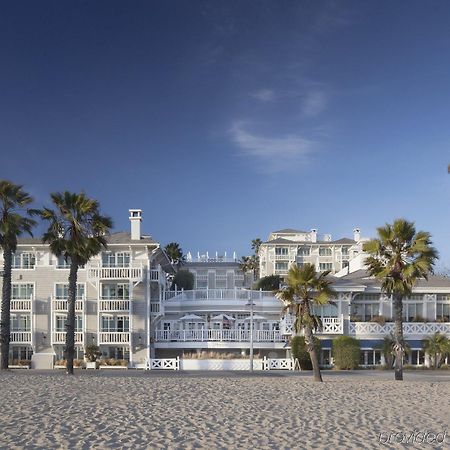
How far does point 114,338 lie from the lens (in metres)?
48.4

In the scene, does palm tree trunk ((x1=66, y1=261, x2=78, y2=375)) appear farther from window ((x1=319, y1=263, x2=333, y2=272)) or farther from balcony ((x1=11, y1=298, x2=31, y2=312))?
window ((x1=319, y1=263, x2=333, y2=272))

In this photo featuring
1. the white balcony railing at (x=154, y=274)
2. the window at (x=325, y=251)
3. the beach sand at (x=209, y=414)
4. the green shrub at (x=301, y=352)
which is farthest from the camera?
the window at (x=325, y=251)

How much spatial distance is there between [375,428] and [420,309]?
1321 inches

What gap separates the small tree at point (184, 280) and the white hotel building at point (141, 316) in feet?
134

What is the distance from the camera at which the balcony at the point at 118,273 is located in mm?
48719

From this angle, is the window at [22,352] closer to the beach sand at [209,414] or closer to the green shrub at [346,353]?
the green shrub at [346,353]

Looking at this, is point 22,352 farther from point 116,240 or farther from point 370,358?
point 370,358

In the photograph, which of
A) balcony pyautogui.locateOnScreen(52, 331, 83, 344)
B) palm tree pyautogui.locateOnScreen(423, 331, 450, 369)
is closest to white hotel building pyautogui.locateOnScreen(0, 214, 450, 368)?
balcony pyautogui.locateOnScreen(52, 331, 83, 344)

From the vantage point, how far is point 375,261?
1312 inches

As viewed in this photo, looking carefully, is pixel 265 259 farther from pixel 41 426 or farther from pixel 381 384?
pixel 41 426

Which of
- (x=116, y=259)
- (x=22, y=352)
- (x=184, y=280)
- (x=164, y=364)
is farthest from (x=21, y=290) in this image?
(x=184, y=280)

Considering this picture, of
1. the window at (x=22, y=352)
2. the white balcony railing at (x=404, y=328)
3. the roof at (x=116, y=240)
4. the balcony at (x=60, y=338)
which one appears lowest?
the window at (x=22, y=352)

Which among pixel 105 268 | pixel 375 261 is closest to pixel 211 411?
pixel 375 261

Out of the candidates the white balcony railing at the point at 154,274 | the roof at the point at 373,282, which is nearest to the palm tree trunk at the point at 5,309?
the white balcony railing at the point at 154,274
